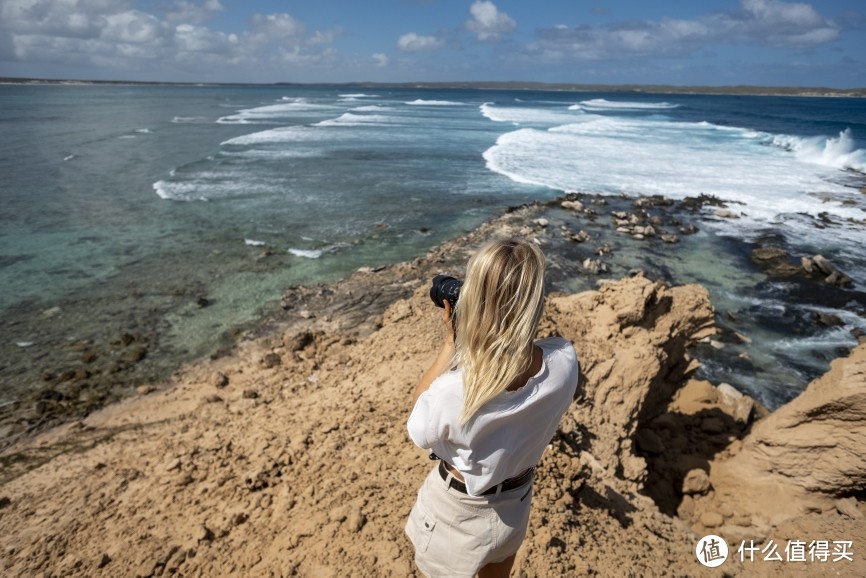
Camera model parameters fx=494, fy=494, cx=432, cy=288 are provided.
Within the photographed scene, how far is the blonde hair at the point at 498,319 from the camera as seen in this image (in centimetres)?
185

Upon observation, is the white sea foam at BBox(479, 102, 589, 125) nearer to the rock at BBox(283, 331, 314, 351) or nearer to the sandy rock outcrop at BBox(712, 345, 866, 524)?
the rock at BBox(283, 331, 314, 351)

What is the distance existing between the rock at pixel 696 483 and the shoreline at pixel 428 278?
4.44 meters

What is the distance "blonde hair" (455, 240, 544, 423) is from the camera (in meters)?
1.85

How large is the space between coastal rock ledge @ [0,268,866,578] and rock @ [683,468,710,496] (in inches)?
0.7

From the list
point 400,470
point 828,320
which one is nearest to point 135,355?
point 400,470

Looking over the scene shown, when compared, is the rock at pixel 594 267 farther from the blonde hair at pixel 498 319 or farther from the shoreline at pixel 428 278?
the blonde hair at pixel 498 319

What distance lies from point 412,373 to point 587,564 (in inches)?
108

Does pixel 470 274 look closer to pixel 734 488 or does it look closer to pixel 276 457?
pixel 276 457

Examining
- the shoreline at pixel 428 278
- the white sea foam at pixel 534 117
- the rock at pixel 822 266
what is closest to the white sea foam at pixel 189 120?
the white sea foam at pixel 534 117

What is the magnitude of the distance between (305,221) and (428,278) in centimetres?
723

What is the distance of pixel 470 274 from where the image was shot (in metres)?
1.92

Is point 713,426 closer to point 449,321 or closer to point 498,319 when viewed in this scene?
point 449,321

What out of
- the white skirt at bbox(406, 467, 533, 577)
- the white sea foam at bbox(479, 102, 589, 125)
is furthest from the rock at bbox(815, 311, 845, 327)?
the white sea foam at bbox(479, 102, 589, 125)

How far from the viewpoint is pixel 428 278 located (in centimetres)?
1147
